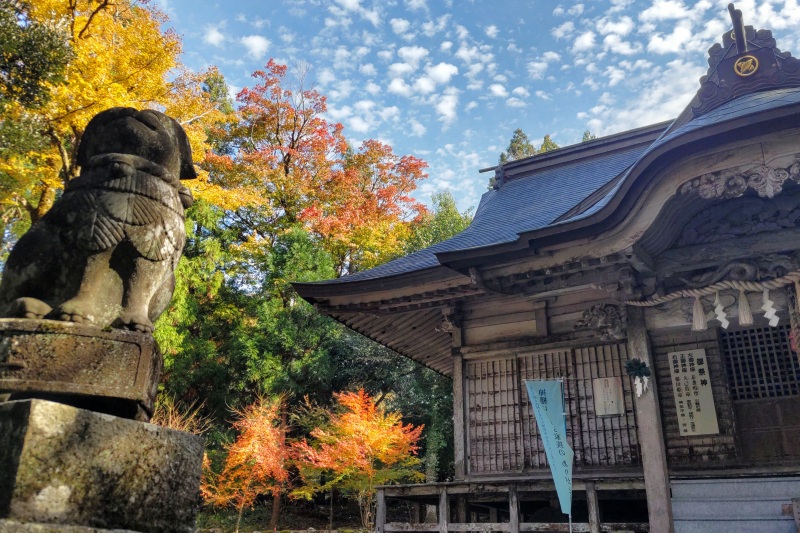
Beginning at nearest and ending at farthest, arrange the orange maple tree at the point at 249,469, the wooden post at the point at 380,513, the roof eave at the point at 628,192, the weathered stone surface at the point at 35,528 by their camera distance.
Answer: the weathered stone surface at the point at 35,528
the roof eave at the point at 628,192
the wooden post at the point at 380,513
the orange maple tree at the point at 249,469

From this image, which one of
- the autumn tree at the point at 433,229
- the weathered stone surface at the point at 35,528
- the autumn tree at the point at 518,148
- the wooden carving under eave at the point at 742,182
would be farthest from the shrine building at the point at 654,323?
the autumn tree at the point at 518,148

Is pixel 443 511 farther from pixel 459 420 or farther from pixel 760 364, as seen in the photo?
pixel 760 364

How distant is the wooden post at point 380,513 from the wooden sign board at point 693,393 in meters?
3.65

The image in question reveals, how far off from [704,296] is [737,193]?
108 centimetres

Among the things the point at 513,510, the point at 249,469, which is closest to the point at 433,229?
the point at 249,469

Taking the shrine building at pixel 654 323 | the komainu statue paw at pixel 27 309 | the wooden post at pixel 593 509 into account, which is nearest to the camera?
the komainu statue paw at pixel 27 309

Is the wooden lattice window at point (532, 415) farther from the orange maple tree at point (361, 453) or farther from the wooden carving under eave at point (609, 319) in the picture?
the orange maple tree at point (361, 453)

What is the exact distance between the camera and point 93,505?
7.13 feet

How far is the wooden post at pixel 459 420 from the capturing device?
7.06 meters

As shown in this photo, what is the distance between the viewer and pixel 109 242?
279 centimetres

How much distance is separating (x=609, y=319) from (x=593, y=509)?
197 centimetres

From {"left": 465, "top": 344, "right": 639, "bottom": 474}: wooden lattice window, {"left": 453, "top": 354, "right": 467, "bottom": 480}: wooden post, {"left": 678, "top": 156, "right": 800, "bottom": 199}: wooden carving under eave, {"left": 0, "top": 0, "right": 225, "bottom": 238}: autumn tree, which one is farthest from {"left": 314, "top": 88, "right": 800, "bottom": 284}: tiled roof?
{"left": 0, "top": 0, "right": 225, "bottom": 238}: autumn tree

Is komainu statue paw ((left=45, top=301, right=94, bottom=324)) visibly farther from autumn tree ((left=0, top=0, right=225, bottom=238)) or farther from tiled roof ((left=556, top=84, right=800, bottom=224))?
autumn tree ((left=0, top=0, right=225, bottom=238))

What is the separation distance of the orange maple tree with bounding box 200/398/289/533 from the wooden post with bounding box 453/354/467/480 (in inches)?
333
